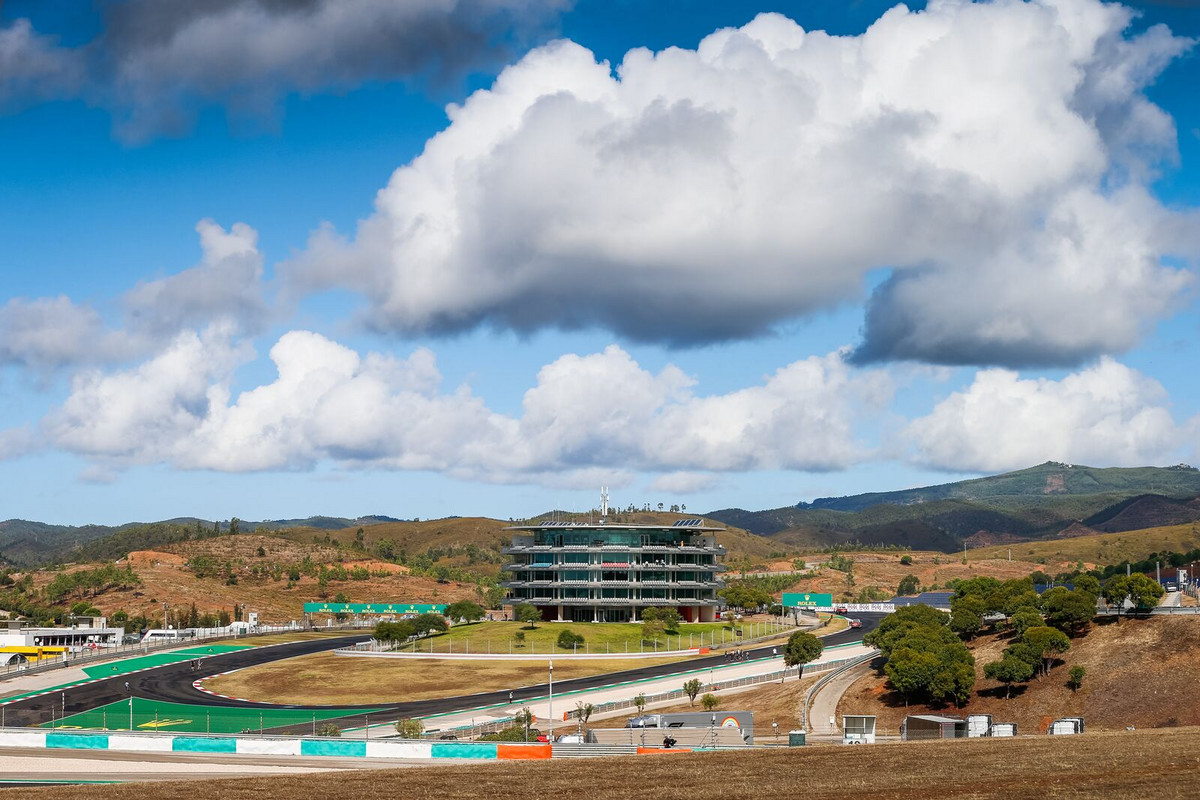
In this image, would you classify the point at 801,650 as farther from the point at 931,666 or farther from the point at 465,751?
the point at 465,751

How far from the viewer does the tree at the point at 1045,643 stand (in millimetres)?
113188

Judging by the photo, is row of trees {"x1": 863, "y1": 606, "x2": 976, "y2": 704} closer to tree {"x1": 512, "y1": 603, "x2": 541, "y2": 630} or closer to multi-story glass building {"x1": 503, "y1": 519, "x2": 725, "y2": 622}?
tree {"x1": 512, "y1": 603, "x2": 541, "y2": 630}

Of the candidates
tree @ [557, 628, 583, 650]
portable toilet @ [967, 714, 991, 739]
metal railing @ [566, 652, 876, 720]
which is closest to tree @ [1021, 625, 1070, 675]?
metal railing @ [566, 652, 876, 720]

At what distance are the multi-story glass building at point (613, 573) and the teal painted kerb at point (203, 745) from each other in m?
117

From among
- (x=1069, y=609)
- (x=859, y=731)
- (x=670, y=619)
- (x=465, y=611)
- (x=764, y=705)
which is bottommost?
(x=764, y=705)

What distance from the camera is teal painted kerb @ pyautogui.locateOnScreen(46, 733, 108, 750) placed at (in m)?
74.8

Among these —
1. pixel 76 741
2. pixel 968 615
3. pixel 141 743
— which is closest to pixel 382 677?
pixel 76 741

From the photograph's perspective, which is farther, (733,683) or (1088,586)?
(733,683)

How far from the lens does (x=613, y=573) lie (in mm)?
191750

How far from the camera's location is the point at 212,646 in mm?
177875

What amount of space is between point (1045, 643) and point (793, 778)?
2679 inches

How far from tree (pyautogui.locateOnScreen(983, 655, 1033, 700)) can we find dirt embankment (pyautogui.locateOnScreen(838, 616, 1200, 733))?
89 centimetres

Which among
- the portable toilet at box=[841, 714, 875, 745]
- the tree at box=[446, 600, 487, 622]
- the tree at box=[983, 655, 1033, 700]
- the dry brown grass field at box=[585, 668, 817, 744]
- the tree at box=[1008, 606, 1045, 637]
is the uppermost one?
the tree at box=[1008, 606, 1045, 637]

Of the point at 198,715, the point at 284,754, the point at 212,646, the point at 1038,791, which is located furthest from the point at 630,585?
the point at 1038,791
